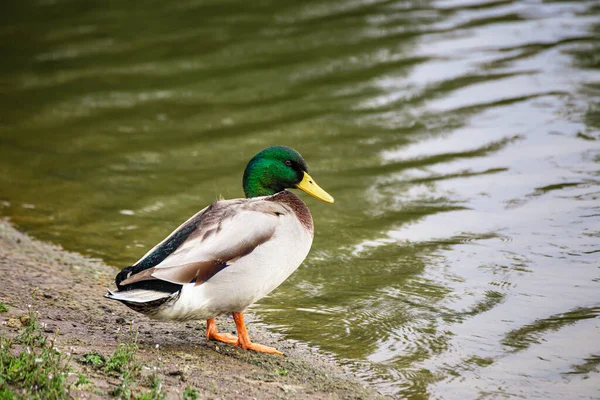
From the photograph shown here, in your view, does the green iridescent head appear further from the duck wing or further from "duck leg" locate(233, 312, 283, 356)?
"duck leg" locate(233, 312, 283, 356)

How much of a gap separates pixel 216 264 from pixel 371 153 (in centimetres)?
380

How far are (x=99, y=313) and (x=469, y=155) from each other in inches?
154

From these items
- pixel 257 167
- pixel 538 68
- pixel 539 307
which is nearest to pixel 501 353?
pixel 539 307

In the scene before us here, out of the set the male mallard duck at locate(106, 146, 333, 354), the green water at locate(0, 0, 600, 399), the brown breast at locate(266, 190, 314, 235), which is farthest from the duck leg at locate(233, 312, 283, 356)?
the brown breast at locate(266, 190, 314, 235)

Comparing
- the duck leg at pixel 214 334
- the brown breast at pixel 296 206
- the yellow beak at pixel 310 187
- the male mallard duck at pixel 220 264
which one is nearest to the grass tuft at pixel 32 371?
the male mallard duck at pixel 220 264

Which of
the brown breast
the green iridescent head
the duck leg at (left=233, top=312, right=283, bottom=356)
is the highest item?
the green iridescent head

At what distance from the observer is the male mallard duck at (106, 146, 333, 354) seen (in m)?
4.09

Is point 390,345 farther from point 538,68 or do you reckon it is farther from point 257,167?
point 538,68

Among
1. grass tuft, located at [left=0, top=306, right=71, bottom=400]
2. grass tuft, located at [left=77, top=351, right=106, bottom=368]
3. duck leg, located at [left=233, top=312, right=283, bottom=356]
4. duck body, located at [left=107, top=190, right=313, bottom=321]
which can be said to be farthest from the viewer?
duck leg, located at [left=233, top=312, right=283, bottom=356]

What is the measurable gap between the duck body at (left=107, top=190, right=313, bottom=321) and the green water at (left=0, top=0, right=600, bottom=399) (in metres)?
0.65

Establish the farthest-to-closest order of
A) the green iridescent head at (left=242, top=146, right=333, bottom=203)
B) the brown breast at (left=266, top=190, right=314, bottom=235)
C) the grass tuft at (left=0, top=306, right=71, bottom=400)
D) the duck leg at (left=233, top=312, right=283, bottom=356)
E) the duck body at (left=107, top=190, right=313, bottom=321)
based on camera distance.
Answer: the green iridescent head at (left=242, top=146, right=333, bottom=203) < the brown breast at (left=266, top=190, right=314, bottom=235) < the duck leg at (left=233, top=312, right=283, bottom=356) < the duck body at (left=107, top=190, right=313, bottom=321) < the grass tuft at (left=0, top=306, right=71, bottom=400)

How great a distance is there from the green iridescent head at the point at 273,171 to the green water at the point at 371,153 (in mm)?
799

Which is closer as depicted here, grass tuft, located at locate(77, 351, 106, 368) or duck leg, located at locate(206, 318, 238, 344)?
grass tuft, located at locate(77, 351, 106, 368)

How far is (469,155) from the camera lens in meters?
7.55
